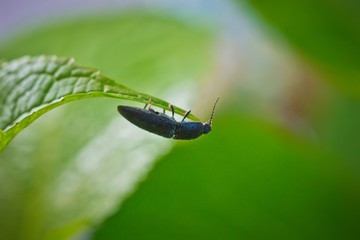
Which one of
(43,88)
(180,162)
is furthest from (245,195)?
(43,88)

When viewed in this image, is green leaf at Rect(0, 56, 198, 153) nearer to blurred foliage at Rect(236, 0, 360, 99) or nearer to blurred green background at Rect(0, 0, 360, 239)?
blurred green background at Rect(0, 0, 360, 239)

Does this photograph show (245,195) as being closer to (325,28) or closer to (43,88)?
(325,28)

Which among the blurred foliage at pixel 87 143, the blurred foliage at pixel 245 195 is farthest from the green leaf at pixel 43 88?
the blurred foliage at pixel 245 195

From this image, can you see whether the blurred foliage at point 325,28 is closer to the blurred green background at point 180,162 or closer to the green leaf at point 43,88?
the blurred green background at point 180,162

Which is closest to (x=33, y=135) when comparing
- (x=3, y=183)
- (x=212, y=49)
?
(x=3, y=183)

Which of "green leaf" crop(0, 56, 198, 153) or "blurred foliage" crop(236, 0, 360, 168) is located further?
"blurred foliage" crop(236, 0, 360, 168)

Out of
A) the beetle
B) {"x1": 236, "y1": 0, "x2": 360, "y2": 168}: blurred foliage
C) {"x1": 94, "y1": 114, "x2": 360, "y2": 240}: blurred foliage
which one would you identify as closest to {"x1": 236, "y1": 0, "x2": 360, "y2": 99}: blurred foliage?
{"x1": 236, "y1": 0, "x2": 360, "y2": 168}: blurred foliage

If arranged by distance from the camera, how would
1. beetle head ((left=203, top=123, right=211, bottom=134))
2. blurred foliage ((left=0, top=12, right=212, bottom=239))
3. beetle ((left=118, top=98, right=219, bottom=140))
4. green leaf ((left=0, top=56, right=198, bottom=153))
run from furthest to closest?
beetle head ((left=203, top=123, right=211, bottom=134)), beetle ((left=118, top=98, right=219, bottom=140)), blurred foliage ((left=0, top=12, right=212, bottom=239)), green leaf ((left=0, top=56, right=198, bottom=153))
